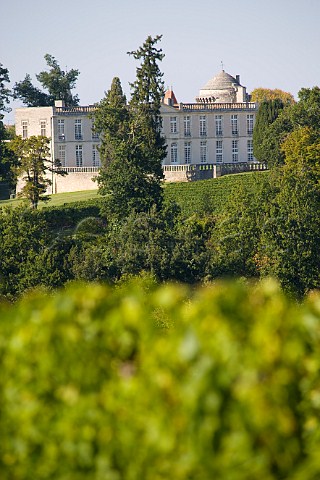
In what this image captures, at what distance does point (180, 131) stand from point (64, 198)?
742 inches

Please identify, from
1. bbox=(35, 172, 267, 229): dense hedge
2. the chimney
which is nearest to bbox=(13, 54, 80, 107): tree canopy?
the chimney

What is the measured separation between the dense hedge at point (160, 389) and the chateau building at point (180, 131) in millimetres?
73508

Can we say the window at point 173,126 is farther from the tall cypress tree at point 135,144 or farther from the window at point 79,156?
the tall cypress tree at point 135,144

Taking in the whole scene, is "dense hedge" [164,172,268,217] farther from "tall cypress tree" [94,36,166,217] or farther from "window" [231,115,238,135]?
"window" [231,115,238,135]

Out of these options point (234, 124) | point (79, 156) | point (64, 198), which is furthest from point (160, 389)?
point (234, 124)

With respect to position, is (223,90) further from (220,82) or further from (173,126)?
(173,126)

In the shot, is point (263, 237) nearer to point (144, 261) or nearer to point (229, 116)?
point (144, 261)

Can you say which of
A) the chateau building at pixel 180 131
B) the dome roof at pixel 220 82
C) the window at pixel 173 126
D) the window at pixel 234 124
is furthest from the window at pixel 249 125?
the dome roof at pixel 220 82

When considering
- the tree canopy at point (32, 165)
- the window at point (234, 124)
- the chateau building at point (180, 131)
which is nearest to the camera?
the tree canopy at point (32, 165)

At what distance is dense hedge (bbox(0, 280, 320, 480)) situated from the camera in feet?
18.7

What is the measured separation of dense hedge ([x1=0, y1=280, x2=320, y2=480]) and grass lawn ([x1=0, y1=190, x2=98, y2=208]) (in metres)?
56.3

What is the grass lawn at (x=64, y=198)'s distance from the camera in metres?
64.8

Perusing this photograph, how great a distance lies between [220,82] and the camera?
312ft

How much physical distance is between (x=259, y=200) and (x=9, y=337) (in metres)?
41.3
